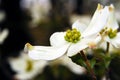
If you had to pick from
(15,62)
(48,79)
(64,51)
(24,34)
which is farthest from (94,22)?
(24,34)

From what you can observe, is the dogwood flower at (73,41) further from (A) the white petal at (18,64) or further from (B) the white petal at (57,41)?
(A) the white petal at (18,64)

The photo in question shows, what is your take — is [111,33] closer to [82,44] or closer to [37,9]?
[82,44]

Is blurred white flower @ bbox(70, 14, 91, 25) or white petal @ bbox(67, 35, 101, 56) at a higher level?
blurred white flower @ bbox(70, 14, 91, 25)

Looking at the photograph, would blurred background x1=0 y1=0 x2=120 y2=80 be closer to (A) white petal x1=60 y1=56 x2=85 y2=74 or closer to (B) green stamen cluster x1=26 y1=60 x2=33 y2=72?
(B) green stamen cluster x1=26 y1=60 x2=33 y2=72

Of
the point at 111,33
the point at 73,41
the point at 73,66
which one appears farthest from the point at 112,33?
the point at 73,66

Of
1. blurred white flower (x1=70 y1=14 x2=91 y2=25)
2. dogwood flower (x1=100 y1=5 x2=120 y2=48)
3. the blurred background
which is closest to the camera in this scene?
dogwood flower (x1=100 y1=5 x2=120 y2=48)

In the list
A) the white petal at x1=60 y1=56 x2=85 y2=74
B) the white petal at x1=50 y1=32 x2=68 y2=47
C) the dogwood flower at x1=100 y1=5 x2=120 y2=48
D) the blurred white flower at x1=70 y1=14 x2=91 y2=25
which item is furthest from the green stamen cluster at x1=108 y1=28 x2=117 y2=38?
the blurred white flower at x1=70 y1=14 x2=91 y2=25

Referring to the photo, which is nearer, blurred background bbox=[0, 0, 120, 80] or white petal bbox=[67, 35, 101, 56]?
white petal bbox=[67, 35, 101, 56]

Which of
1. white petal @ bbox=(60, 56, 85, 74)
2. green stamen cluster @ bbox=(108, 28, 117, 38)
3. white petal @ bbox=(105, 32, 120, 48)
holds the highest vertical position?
white petal @ bbox=(60, 56, 85, 74)
